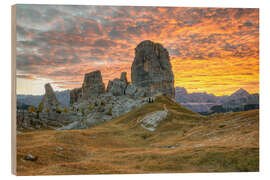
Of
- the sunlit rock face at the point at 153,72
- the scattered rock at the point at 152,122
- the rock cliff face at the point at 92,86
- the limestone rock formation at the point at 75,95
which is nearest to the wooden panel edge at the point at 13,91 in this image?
the scattered rock at the point at 152,122

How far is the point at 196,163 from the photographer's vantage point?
15133mm

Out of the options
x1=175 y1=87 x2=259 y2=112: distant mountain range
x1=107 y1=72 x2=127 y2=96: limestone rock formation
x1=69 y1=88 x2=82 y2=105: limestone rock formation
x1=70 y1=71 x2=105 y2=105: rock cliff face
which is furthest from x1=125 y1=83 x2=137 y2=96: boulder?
x1=69 y1=88 x2=82 y2=105: limestone rock formation

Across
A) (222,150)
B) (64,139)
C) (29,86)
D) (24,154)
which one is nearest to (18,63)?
(29,86)

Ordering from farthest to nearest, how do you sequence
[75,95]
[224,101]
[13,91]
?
[75,95] → [224,101] → [13,91]

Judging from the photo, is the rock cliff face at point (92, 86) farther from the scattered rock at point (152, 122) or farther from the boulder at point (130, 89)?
the scattered rock at point (152, 122)

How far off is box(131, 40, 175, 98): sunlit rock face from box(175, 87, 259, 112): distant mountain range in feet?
172

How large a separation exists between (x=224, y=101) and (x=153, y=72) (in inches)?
3101

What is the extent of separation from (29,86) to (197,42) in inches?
790

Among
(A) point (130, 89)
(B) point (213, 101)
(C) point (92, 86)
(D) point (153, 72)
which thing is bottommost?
(B) point (213, 101)

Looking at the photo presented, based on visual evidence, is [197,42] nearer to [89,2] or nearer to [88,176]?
[89,2]

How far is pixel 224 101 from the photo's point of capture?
34.6 metres

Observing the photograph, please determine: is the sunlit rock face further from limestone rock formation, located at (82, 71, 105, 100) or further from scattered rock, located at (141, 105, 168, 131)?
scattered rock, located at (141, 105, 168, 131)

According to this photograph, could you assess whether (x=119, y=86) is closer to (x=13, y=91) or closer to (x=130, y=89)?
(x=130, y=89)

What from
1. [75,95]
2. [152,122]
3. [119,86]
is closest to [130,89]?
[119,86]
